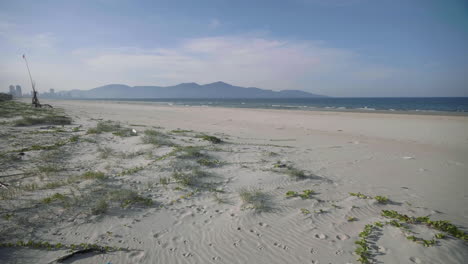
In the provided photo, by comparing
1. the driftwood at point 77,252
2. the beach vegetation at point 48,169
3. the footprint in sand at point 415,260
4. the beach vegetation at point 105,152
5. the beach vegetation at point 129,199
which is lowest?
the footprint in sand at point 415,260

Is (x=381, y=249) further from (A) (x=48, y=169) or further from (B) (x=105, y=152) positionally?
(B) (x=105, y=152)

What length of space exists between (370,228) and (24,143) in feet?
39.0

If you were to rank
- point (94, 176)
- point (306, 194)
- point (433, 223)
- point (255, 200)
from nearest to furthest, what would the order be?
point (433, 223) → point (255, 200) → point (306, 194) → point (94, 176)

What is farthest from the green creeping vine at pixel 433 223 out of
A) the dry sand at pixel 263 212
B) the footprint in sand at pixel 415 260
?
the footprint in sand at pixel 415 260

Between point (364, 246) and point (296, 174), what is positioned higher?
point (296, 174)

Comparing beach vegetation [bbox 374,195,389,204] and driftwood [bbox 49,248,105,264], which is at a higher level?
beach vegetation [bbox 374,195,389,204]

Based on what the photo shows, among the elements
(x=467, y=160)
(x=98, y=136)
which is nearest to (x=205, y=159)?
(x=98, y=136)

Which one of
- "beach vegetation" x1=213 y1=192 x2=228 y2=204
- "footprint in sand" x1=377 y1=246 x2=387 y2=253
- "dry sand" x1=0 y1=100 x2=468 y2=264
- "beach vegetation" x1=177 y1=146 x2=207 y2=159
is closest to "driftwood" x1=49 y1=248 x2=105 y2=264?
"dry sand" x1=0 y1=100 x2=468 y2=264

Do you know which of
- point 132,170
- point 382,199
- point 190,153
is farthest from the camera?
point 190,153

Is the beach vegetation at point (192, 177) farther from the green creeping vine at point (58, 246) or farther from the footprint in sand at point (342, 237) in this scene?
the footprint in sand at point (342, 237)

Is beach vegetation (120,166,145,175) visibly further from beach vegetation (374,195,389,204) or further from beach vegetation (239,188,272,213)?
beach vegetation (374,195,389,204)

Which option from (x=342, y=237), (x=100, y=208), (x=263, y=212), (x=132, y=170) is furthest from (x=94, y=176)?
(x=342, y=237)

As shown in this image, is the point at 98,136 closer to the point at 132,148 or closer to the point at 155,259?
the point at 132,148

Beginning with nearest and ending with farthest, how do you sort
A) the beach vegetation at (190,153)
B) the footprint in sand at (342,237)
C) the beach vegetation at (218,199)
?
the footprint in sand at (342,237)
the beach vegetation at (218,199)
the beach vegetation at (190,153)
